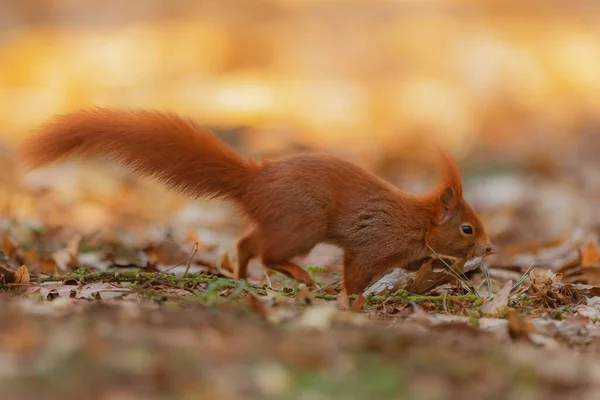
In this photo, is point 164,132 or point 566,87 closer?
point 164,132

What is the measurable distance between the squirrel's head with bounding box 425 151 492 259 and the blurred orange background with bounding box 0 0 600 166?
14.3 ft

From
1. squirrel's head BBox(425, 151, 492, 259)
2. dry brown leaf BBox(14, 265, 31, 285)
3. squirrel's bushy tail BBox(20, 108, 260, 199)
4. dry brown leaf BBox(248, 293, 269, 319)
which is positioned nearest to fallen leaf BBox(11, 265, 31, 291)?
dry brown leaf BBox(14, 265, 31, 285)

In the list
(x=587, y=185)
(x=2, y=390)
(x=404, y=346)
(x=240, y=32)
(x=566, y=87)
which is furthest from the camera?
(x=566, y=87)

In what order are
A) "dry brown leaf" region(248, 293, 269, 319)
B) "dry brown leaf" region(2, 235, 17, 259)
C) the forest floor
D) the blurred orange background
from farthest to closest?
the blurred orange background < "dry brown leaf" region(2, 235, 17, 259) < "dry brown leaf" region(248, 293, 269, 319) < the forest floor

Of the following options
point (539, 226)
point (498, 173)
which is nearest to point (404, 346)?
point (539, 226)

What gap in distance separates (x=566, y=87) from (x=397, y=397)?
10.4 m

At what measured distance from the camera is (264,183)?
12.1 feet

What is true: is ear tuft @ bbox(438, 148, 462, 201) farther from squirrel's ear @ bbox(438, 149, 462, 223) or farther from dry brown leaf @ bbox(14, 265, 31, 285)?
dry brown leaf @ bbox(14, 265, 31, 285)

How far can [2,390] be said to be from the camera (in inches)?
74.5

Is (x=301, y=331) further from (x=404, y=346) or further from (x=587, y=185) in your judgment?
(x=587, y=185)

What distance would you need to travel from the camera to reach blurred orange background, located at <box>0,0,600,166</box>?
9.78 metres

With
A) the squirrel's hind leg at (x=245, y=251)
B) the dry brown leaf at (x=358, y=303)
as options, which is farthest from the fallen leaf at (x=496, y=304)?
the squirrel's hind leg at (x=245, y=251)

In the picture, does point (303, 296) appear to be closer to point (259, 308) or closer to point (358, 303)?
point (358, 303)

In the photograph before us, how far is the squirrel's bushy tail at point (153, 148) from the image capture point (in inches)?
138
